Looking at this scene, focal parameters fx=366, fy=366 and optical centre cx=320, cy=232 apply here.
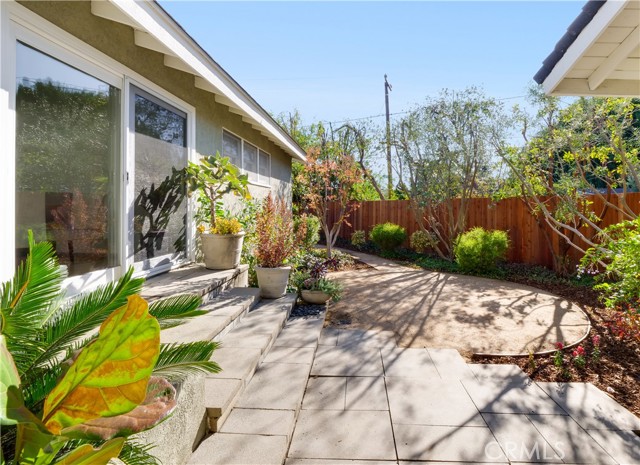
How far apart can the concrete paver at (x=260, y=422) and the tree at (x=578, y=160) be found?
569 cm

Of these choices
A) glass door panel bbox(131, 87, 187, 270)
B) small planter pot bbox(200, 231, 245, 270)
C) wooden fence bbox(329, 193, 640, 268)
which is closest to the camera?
glass door panel bbox(131, 87, 187, 270)

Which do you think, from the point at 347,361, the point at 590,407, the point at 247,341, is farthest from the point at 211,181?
the point at 590,407

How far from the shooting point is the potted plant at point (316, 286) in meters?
5.10

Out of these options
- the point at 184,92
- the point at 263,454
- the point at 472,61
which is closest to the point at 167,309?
the point at 263,454

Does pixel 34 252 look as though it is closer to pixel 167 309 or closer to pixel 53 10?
pixel 167 309

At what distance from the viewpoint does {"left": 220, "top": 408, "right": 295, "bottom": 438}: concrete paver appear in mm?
2123

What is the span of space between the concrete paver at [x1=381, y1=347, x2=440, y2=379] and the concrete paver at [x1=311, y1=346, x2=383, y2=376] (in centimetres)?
8

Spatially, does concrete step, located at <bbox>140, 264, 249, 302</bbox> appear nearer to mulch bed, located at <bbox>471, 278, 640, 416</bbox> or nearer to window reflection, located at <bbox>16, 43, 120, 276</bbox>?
window reflection, located at <bbox>16, 43, 120, 276</bbox>

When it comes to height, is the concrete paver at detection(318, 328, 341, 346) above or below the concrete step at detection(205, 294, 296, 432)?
below

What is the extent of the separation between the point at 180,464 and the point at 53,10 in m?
3.22

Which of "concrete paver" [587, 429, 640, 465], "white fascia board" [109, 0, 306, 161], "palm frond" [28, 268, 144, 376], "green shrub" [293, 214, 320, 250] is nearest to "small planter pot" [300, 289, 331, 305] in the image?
"white fascia board" [109, 0, 306, 161]

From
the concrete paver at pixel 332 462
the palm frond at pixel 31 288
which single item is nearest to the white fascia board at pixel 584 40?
the concrete paver at pixel 332 462

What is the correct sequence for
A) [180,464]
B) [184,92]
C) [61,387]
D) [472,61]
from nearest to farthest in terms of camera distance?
[61,387] → [180,464] → [184,92] → [472,61]

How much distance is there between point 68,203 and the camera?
297 centimetres
